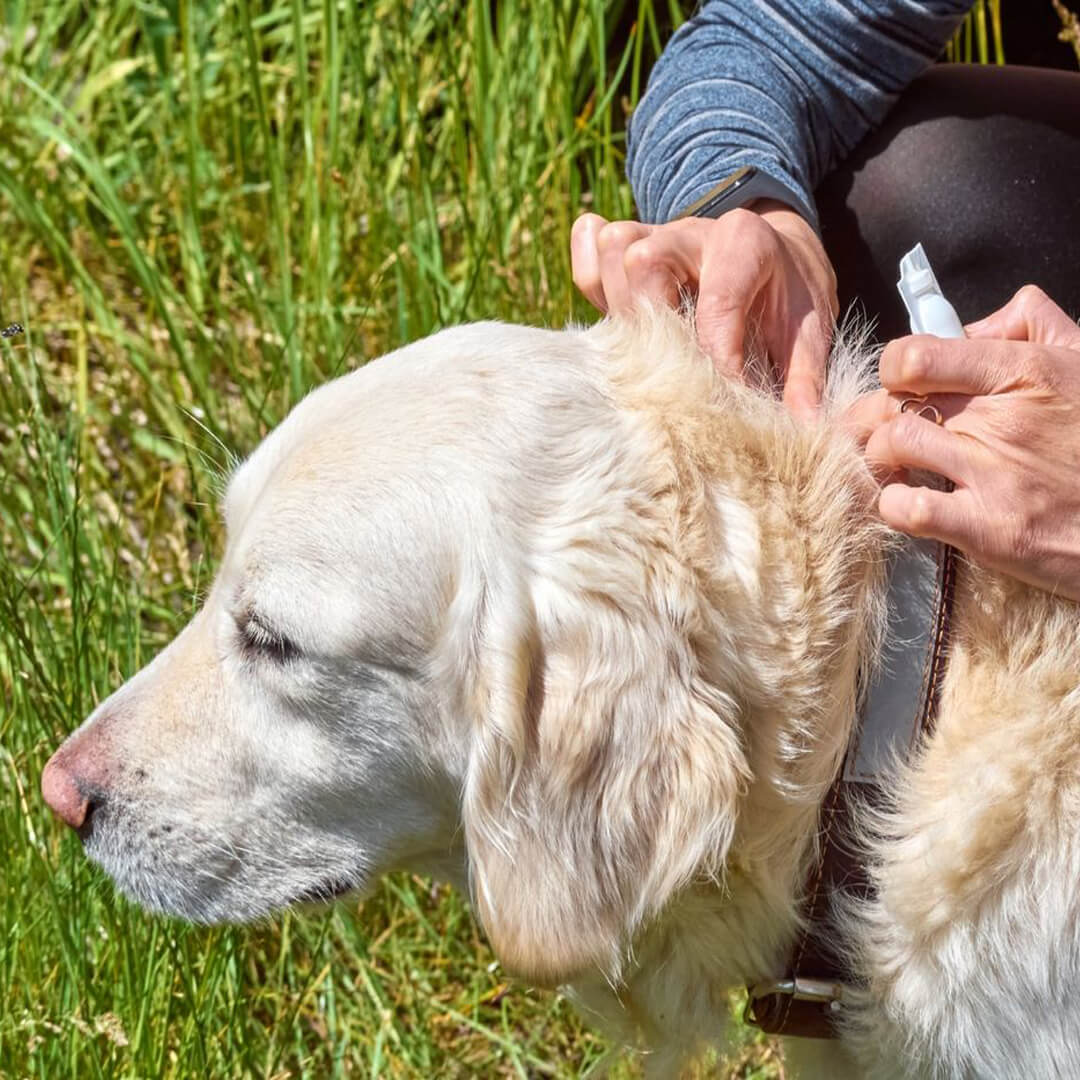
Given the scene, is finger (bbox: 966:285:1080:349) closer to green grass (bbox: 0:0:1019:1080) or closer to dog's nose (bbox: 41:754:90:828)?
green grass (bbox: 0:0:1019:1080)

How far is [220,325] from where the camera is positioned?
9.77ft

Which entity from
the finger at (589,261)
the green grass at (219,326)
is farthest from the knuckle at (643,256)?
the green grass at (219,326)

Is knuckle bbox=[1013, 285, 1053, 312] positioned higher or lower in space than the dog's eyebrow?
higher

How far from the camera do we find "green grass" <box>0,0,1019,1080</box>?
1838 mm

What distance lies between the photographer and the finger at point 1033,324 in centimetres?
144

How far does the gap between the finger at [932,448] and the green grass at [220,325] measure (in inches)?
32.4

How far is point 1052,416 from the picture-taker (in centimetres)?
132

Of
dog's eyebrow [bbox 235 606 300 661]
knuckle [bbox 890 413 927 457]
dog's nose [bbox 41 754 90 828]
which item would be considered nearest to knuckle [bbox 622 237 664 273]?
knuckle [bbox 890 413 927 457]

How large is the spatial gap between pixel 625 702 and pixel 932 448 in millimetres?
367

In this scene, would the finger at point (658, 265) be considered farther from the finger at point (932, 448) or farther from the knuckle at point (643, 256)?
the finger at point (932, 448)

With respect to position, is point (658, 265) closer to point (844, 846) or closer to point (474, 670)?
point (474, 670)

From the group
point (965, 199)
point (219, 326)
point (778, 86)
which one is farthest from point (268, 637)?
point (219, 326)

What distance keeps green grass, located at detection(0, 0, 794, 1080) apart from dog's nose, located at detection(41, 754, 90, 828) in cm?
24

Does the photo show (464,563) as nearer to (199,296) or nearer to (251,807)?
(251,807)
